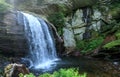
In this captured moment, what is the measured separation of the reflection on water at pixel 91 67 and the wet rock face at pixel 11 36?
3060mm

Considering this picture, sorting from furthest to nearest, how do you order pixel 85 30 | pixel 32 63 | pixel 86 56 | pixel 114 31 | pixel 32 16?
pixel 85 30, pixel 114 31, pixel 86 56, pixel 32 16, pixel 32 63

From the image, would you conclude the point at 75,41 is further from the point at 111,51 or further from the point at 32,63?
the point at 32,63

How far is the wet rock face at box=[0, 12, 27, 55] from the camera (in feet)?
70.7

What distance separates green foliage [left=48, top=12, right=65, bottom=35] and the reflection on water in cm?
480

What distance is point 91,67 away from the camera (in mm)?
20969

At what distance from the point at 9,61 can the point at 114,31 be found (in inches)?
477

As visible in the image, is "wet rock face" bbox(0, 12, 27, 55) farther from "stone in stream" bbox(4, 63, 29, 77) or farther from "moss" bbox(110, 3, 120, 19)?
"moss" bbox(110, 3, 120, 19)

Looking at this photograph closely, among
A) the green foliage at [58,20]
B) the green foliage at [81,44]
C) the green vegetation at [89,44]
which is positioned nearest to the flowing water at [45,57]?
the green vegetation at [89,44]

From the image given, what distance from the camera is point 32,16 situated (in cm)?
2480

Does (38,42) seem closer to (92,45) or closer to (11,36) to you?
(11,36)

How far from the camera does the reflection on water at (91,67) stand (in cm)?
1858

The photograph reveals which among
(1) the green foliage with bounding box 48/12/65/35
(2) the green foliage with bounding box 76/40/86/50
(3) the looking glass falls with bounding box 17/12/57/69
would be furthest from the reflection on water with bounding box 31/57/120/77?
(1) the green foliage with bounding box 48/12/65/35

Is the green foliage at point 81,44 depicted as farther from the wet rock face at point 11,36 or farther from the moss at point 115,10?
the wet rock face at point 11,36

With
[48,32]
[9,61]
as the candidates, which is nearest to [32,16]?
[48,32]
